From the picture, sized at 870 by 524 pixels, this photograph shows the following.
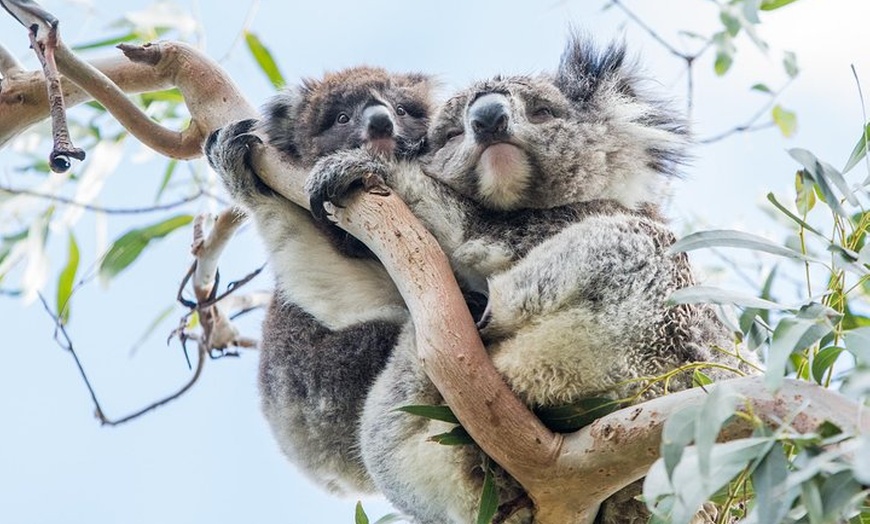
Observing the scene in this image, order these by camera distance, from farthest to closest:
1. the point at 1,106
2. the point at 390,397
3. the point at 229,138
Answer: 1. the point at 1,106
2. the point at 229,138
3. the point at 390,397

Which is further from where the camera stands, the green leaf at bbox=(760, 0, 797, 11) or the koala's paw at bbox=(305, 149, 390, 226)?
the green leaf at bbox=(760, 0, 797, 11)

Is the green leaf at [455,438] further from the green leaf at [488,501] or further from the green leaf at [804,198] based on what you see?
the green leaf at [804,198]

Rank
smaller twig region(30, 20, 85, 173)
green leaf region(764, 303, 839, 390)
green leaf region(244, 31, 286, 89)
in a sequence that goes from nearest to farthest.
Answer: green leaf region(764, 303, 839, 390)
smaller twig region(30, 20, 85, 173)
green leaf region(244, 31, 286, 89)

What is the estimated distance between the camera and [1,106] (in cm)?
291

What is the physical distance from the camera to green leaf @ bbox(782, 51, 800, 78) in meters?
3.25

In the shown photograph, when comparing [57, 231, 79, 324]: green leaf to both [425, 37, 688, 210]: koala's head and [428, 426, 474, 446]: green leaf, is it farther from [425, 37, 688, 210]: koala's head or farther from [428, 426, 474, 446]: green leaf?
[428, 426, 474, 446]: green leaf

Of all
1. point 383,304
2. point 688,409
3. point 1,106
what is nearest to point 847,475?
point 688,409

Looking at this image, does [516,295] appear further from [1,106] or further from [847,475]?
[1,106]

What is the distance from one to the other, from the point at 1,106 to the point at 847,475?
2490 millimetres

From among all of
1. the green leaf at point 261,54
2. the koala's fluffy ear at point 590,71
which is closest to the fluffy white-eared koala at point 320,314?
the koala's fluffy ear at point 590,71

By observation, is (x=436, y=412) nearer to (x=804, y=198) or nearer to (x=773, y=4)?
(x=804, y=198)

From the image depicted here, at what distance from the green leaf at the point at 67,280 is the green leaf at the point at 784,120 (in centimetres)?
264

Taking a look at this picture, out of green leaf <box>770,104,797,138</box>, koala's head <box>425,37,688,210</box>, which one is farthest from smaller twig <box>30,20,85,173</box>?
green leaf <box>770,104,797,138</box>

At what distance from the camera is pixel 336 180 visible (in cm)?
223
